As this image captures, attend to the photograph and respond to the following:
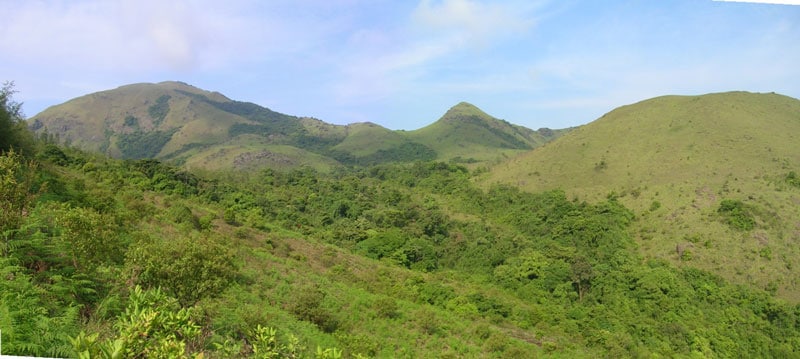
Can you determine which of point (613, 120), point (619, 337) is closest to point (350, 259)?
point (619, 337)

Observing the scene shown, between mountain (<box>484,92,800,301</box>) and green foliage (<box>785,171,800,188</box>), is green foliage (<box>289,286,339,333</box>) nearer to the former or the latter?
mountain (<box>484,92,800,301</box>)

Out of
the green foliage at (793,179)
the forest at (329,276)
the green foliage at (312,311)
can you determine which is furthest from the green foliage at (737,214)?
the green foliage at (312,311)

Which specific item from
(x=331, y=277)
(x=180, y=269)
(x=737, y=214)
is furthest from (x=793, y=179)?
(x=180, y=269)

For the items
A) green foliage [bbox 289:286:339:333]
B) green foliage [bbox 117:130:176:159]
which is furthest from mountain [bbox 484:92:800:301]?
green foliage [bbox 117:130:176:159]

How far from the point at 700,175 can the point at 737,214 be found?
12825 millimetres

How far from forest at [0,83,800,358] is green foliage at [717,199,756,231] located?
0.22m

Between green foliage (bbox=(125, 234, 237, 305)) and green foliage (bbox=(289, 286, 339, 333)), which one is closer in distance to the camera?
green foliage (bbox=(125, 234, 237, 305))

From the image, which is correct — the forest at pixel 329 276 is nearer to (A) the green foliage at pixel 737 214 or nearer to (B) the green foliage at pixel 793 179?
(A) the green foliage at pixel 737 214

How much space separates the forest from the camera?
754 cm

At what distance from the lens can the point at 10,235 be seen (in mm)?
8648

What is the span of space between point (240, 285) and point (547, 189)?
178ft

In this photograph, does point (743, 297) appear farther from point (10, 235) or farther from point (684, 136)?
point (10, 235)

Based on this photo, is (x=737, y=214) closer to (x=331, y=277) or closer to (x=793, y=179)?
(x=793, y=179)

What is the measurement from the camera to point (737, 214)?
45375mm
